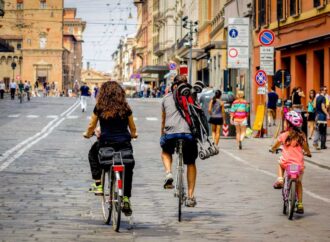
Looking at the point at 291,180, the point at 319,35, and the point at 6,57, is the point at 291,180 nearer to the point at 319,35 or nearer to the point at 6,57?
the point at 319,35

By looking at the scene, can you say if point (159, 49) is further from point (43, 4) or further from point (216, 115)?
point (216, 115)

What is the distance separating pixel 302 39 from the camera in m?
41.0

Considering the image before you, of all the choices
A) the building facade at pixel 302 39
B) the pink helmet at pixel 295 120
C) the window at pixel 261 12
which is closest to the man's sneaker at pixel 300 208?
the pink helmet at pixel 295 120

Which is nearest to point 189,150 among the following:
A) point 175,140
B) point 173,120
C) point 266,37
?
point 175,140

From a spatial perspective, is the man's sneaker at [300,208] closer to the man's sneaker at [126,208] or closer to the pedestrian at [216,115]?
the man's sneaker at [126,208]

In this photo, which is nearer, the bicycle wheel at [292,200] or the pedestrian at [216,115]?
the bicycle wheel at [292,200]

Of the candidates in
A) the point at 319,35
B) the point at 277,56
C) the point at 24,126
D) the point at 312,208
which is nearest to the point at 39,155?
the point at 312,208

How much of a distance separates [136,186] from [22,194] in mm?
2230

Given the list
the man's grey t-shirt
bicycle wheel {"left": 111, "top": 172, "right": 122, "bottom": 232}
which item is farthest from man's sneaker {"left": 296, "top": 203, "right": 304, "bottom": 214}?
bicycle wheel {"left": 111, "top": 172, "right": 122, "bottom": 232}

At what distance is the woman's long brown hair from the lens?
10672mm

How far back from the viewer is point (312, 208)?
13.0m

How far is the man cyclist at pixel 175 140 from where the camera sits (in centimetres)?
1166

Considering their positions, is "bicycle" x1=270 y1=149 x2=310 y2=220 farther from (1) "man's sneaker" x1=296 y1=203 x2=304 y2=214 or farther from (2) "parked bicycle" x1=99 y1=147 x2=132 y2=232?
(2) "parked bicycle" x1=99 y1=147 x2=132 y2=232

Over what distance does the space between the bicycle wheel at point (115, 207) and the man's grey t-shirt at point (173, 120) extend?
1513mm
